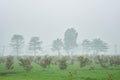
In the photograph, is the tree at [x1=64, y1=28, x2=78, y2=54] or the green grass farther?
the tree at [x1=64, y1=28, x2=78, y2=54]

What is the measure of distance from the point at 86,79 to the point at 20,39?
107 metres

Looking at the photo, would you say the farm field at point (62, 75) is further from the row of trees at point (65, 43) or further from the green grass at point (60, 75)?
the row of trees at point (65, 43)

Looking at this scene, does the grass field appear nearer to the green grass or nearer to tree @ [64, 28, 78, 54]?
the green grass

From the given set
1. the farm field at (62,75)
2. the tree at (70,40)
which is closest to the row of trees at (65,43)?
the tree at (70,40)

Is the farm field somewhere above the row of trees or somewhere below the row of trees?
below

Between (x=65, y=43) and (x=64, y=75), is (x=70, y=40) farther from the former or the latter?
(x=64, y=75)

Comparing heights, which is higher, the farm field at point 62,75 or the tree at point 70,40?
the tree at point 70,40

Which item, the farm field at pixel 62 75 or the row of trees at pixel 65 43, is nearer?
the farm field at pixel 62 75

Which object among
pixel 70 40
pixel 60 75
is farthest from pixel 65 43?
pixel 60 75

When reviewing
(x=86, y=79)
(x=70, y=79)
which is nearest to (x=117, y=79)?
(x=86, y=79)

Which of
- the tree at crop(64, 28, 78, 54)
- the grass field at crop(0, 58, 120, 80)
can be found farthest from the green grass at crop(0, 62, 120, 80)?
the tree at crop(64, 28, 78, 54)

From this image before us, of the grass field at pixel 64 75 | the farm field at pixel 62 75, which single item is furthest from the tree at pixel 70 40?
the grass field at pixel 64 75

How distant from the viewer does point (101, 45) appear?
418ft

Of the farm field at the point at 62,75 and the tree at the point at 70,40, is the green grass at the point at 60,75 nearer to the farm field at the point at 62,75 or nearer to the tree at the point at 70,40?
the farm field at the point at 62,75
